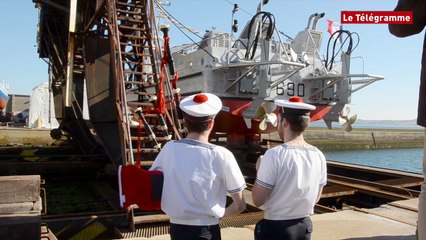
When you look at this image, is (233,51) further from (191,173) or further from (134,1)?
(191,173)

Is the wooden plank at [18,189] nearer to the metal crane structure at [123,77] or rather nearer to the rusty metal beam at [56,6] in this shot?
the metal crane structure at [123,77]

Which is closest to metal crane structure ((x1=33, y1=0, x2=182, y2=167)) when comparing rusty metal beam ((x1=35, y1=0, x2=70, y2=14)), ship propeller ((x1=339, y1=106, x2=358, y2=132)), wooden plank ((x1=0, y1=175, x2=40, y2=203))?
rusty metal beam ((x1=35, y1=0, x2=70, y2=14))

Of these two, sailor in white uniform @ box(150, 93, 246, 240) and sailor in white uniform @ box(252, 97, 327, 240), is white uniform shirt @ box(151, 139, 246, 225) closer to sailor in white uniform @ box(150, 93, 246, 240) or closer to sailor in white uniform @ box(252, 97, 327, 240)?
sailor in white uniform @ box(150, 93, 246, 240)

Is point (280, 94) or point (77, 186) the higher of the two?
point (280, 94)

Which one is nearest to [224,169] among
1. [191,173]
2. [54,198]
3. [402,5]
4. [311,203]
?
[191,173]

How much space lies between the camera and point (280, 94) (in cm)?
1445

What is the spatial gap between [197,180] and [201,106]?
1.55 ft

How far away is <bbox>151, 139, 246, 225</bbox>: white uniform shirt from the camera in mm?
2424

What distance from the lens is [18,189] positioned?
14.5ft

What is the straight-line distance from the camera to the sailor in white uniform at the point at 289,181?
257cm

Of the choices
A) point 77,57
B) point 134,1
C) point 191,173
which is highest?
point 134,1

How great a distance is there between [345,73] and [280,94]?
99.3 inches

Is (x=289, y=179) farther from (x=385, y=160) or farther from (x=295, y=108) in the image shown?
(x=385, y=160)

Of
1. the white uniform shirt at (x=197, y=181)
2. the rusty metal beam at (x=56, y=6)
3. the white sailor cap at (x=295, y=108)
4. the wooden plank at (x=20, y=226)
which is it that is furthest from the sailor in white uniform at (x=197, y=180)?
the rusty metal beam at (x=56, y=6)
